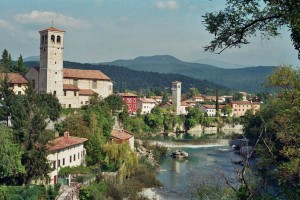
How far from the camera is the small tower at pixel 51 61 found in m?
51.8

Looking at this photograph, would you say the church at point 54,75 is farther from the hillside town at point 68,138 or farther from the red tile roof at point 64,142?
the red tile roof at point 64,142

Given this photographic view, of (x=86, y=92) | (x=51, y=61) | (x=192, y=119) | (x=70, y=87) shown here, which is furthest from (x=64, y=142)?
(x=192, y=119)

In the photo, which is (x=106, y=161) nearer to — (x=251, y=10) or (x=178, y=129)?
(x=251, y=10)

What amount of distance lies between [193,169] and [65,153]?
16618mm

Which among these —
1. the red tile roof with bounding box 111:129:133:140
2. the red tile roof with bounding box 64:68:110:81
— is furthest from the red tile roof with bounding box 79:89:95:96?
the red tile roof with bounding box 111:129:133:140

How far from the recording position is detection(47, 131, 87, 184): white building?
3059 centimetres

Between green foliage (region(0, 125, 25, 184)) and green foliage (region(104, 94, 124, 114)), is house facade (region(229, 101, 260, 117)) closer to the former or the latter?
green foliage (region(104, 94, 124, 114))

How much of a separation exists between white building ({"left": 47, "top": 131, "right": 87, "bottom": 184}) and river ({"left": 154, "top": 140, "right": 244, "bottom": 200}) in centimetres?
694

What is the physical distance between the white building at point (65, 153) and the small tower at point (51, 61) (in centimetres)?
1795

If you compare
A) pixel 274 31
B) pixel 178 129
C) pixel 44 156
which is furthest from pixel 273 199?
pixel 178 129

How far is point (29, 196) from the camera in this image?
79.4 feet

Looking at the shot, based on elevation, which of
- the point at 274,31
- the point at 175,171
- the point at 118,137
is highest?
the point at 274,31

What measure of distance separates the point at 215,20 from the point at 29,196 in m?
19.2

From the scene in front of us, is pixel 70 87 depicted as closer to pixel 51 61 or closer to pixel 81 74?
pixel 51 61
